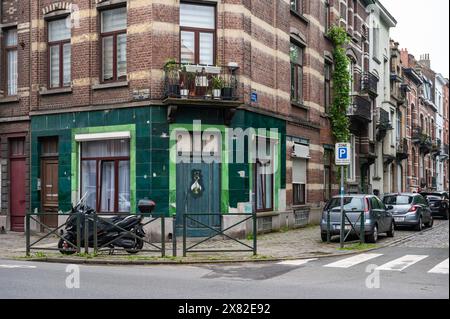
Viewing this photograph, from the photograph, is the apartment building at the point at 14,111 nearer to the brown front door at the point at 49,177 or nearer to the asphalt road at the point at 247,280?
the brown front door at the point at 49,177

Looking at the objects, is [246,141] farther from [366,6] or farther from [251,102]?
[366,6]

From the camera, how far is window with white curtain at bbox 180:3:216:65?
711 inches

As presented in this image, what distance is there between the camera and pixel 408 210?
Result: 2227 centimetres

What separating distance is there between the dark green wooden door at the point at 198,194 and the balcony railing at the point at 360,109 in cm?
1220

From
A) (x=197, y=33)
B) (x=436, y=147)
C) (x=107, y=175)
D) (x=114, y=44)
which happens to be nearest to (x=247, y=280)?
(x=107, y=175)

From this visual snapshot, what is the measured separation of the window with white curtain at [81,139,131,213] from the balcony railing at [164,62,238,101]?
7.47ft

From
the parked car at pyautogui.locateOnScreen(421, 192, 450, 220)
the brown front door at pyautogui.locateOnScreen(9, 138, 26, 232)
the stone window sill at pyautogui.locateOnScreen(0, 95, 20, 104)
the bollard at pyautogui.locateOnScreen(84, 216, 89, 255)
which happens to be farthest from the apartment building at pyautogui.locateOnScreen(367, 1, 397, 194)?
the bollard at pyautogui.locateOnScreen(84, 216, 89, 255)

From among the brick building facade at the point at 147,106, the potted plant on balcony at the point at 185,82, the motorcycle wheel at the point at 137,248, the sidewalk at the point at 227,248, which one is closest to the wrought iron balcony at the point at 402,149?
the brick building facade at the point at 147,106

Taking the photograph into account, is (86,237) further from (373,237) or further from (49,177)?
(373,237)

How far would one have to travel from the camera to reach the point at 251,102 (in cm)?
1916

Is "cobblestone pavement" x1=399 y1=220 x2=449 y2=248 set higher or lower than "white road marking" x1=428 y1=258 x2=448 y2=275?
lower

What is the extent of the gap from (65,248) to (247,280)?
554 cm

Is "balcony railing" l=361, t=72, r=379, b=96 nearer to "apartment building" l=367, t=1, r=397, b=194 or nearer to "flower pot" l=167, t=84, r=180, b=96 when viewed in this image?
"apartment building" l=367, t=1, r=397, b=194

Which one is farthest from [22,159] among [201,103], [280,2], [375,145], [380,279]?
[375,145]
